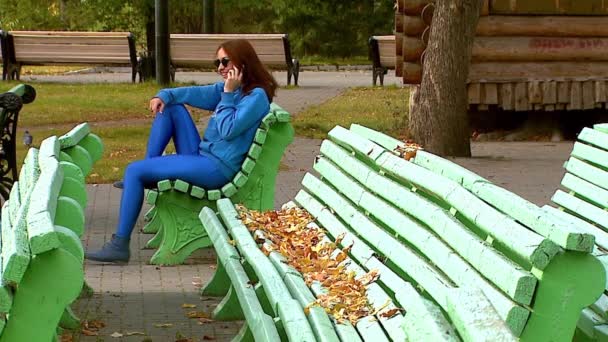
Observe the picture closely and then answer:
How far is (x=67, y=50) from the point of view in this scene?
2598cm

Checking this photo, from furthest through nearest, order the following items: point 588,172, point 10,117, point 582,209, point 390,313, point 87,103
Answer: point 87,103, point 10,117, point 588,172, point 582,209, point 390,313

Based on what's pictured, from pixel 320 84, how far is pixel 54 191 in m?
23.4

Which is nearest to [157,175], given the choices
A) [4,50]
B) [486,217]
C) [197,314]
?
[197,314]

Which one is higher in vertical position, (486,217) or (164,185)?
(486,217)

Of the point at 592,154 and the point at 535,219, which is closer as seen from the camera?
the point at 535,219

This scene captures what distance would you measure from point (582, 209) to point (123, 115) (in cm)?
1329

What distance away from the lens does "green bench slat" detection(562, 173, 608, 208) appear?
19.5ft

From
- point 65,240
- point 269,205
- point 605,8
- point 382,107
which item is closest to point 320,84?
point 382,107

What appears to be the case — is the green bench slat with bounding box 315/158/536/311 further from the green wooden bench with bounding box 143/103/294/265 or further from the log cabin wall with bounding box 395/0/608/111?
the log cabin wall with bounding box 395/0/608/111

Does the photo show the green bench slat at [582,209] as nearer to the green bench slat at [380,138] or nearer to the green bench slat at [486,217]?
the green bench slat at [380,138]

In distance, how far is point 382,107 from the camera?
67.2 feet

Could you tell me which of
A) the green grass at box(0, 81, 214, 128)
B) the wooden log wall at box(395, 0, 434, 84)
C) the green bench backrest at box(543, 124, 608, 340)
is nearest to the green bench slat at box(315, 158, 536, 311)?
the green bench backrest at box(543, 124, 608, 340)

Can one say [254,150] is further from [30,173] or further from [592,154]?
[30,173]

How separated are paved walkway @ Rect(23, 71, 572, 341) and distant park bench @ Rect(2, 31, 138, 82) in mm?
11115
